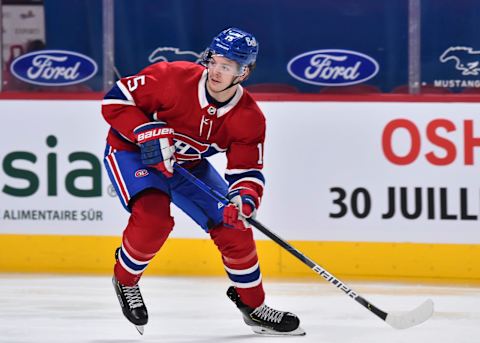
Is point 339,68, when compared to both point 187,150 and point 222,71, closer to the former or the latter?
point 187,150

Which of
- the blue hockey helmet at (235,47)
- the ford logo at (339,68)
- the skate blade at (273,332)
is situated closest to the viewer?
the blue hockey helmet at (235,47)

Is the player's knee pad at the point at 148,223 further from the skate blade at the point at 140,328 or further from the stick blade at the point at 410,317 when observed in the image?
the stick blade at the point at 410,317

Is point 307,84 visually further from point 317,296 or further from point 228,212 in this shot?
point 228,212

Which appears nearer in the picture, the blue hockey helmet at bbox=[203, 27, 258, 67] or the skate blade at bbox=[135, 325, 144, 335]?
the blue hockey helmet at bbox=[203, 27, 258, 67]

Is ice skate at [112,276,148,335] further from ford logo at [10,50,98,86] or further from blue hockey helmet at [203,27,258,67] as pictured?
ford logo at [10,50,98,86]

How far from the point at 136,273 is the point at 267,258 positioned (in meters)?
1.77

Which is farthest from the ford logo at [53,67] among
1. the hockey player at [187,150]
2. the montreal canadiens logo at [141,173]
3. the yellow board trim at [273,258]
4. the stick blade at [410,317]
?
the stick blade at [410,317]

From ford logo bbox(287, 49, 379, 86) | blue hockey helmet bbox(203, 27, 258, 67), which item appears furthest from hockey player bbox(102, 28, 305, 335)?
ford logo bbox(287, 49, 379, 86)

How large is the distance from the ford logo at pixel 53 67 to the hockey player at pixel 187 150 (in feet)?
6.23

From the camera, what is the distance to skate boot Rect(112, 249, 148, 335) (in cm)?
437

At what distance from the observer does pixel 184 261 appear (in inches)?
243

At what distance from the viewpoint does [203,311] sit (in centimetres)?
503

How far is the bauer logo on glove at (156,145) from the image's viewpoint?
428 cm

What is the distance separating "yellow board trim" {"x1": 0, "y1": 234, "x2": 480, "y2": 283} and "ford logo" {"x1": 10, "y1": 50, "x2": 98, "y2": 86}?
775 millimetres
